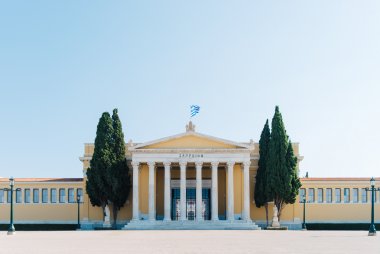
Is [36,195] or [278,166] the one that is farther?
[36,195]

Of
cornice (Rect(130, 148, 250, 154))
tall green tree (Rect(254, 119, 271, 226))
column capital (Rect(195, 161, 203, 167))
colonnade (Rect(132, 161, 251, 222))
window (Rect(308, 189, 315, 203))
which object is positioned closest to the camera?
colonnade (Rect(132, 161, 251, 222))

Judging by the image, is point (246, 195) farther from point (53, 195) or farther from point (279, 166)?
point (53, 195)

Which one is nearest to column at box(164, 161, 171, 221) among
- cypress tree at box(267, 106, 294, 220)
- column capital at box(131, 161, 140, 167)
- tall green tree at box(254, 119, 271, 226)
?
column capital at box(131, 161, 140, 167)

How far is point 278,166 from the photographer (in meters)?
74.4

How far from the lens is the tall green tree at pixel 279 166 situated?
74.3 metres

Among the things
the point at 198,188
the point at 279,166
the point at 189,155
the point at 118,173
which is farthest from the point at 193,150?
the point at 279,166

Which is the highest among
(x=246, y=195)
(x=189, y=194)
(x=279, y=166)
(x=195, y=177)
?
(x=279, y=166)

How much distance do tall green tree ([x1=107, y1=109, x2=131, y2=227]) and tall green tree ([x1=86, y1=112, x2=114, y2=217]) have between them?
56cm

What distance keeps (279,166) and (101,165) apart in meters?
21.7

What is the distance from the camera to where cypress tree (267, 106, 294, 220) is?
7431cm

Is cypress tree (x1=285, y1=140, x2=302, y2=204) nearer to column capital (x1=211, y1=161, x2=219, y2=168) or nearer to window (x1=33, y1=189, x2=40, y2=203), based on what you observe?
column capital (x1=211, y1=161, x2=219, y2=168)

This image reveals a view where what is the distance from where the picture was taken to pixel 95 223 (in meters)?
→ 81.1

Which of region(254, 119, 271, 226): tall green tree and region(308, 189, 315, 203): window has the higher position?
region(254, 119, 271, 226): tall green tree

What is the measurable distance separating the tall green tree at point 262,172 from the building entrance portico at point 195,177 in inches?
79.2
